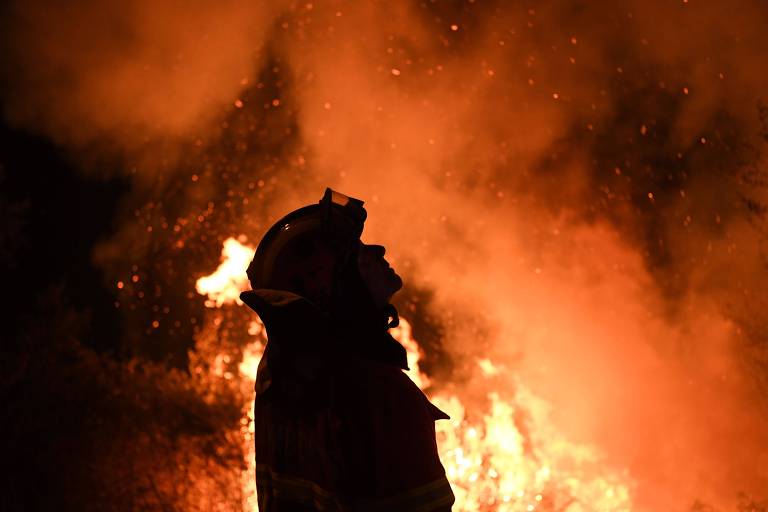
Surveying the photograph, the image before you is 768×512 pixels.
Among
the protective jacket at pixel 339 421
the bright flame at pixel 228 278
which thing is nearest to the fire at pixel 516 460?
the bright flame at pixel 228 278

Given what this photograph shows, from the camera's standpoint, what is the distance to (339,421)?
6.74ft

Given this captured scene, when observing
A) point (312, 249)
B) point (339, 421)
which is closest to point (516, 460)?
point (312, 249)

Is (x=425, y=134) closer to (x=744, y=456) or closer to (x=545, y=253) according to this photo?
(x=545, y=253)

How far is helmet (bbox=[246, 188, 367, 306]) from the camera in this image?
7.45 ft

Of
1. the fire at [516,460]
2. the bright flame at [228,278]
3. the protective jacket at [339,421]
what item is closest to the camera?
the protective jacket at [339,421]

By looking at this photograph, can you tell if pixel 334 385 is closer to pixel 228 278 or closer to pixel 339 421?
pixel 339 421

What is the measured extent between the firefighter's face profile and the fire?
19.7ft

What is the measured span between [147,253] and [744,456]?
10616 mm

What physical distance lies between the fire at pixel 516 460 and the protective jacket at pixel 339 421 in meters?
5.92

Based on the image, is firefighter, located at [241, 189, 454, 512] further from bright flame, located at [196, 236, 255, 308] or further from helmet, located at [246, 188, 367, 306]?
bright flame, located at [196, 236, 255, 308]

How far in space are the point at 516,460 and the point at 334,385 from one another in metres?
6.83

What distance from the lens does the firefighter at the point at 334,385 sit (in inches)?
79.9

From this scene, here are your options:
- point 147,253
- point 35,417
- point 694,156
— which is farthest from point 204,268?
Answer: point 694,156

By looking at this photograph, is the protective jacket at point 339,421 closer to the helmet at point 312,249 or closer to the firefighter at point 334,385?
the firefighter at point 334,385
